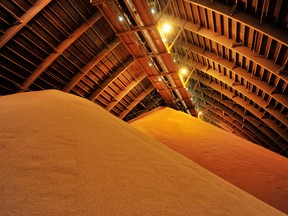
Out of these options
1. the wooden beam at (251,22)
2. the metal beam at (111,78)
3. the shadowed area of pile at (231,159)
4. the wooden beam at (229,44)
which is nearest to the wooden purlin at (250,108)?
the metal beam at (111,78)

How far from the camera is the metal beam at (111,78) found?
51.8 feet

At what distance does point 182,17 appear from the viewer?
491 inches

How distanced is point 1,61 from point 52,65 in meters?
2.59

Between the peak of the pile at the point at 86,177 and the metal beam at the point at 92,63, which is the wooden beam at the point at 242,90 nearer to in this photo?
the metal beam at the point at 92,63

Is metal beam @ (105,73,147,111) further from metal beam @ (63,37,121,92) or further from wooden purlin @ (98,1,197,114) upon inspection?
wooden purlin @ (98,1,197,114)

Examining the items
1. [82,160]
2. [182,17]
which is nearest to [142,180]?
[82,160]

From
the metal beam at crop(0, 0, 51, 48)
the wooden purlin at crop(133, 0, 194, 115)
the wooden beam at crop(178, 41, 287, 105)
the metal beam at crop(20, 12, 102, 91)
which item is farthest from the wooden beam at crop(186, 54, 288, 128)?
the metal beam at crop(0, 0, 51, 48)

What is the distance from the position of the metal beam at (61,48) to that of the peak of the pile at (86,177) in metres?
8.90

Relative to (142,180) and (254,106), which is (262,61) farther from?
(142,180)

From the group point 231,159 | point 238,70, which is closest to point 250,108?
point 238,70

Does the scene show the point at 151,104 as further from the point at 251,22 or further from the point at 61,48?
the point at 251,22

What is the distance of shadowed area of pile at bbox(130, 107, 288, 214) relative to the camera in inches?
230

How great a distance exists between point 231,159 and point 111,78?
10.5 meters

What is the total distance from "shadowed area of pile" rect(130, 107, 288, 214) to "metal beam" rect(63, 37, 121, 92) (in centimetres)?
536
